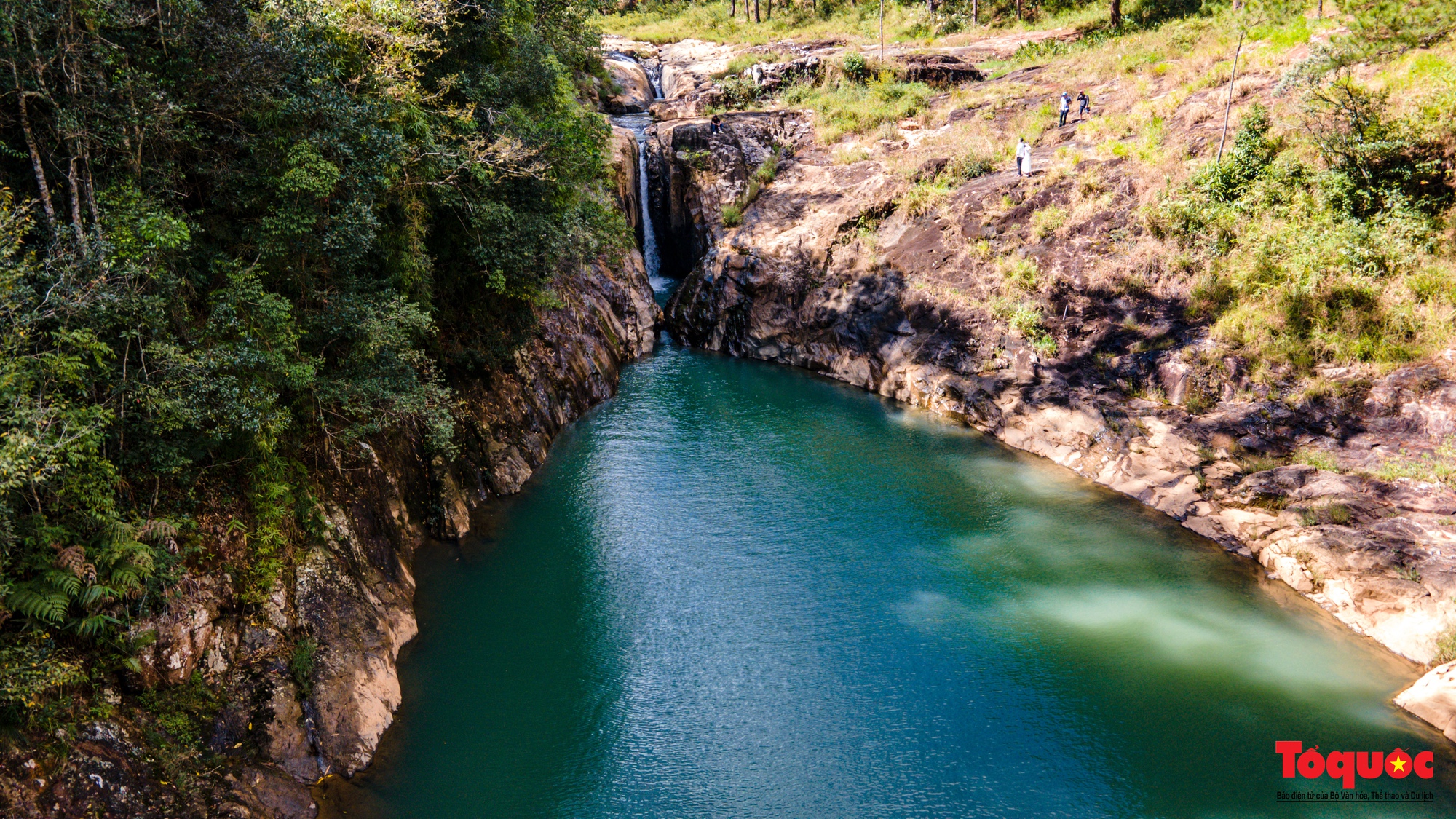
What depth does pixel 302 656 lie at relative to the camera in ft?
38.1

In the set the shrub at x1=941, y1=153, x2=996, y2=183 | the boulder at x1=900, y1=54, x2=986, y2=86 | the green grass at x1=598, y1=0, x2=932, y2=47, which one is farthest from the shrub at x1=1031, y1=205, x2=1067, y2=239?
the green grass at x1=598, y1=0, x2=932, y2=47

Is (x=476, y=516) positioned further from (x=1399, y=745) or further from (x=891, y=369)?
(x=1399, y=745)

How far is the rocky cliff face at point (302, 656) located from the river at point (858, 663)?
805 mm

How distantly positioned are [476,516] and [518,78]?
1164 centimetres

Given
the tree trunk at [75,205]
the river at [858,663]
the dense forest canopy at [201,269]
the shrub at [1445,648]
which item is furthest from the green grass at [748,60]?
the shrub at [1445,648]

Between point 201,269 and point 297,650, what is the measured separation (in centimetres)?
615

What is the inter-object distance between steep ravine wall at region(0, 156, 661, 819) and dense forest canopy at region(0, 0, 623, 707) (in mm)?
650

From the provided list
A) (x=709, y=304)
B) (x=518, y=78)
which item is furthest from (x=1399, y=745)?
(x=709, y=304)

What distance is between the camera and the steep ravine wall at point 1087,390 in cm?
1616

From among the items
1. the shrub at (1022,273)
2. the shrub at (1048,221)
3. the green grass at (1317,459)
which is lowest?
the green grass at (1317,459)

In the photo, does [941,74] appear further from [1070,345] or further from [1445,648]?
[1445,648]

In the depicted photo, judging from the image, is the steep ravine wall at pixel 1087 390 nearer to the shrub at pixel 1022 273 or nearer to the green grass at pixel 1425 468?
the green grass at pixel 1425 468

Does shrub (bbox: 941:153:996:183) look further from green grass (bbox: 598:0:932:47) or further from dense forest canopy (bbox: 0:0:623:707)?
green grass (bbox: 598:0:932:47)

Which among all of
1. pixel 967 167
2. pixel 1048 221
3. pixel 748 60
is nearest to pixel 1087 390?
pixel 1048 221
